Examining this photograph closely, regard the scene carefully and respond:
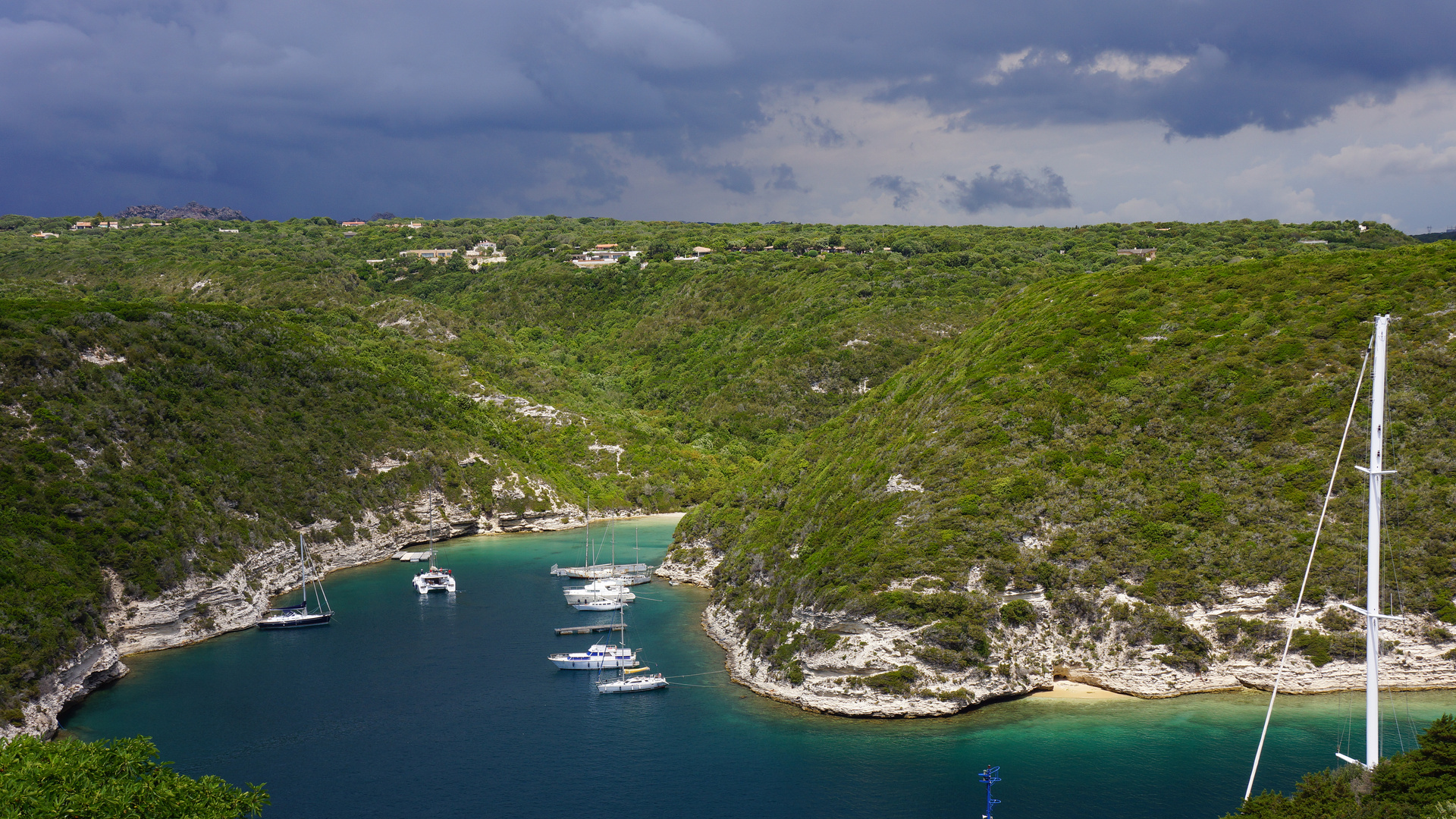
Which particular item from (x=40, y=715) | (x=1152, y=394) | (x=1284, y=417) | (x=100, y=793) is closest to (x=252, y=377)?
(x=40, y=715)

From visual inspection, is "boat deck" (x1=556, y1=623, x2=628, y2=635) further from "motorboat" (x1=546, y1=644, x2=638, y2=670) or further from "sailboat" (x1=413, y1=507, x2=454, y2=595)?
"sailboat" (x1=413, y1=507, x2=454, y2=595)

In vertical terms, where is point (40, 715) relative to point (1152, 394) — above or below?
below

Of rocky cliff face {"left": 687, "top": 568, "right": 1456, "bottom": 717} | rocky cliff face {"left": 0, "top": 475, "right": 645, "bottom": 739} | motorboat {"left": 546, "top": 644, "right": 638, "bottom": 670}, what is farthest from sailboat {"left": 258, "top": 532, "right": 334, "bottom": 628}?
rocky cliff face {"left": 687, "top": 568, "right": 1456, "bottom": 717}

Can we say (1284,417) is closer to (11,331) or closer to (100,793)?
(100,793)

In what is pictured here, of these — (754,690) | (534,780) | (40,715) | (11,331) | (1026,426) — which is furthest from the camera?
(11,331)

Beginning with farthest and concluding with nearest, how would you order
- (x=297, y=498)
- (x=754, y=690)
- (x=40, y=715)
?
1. (x=297, y=498)
2. (x=754, y=690)
3. (x=40, y=715)
